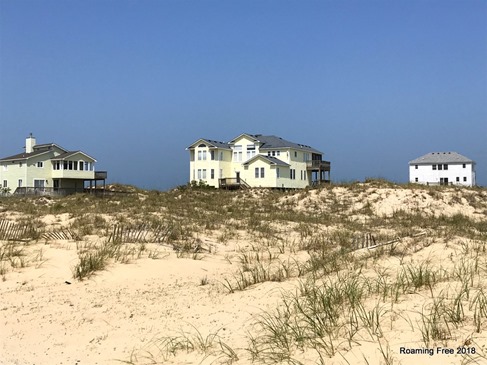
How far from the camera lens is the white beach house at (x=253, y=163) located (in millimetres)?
56500

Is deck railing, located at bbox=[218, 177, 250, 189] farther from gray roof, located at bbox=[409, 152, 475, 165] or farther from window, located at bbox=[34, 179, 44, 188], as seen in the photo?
gray roof, located at bbox=[409, 152, 475, 165]

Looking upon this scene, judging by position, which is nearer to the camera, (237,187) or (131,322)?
(131,322)

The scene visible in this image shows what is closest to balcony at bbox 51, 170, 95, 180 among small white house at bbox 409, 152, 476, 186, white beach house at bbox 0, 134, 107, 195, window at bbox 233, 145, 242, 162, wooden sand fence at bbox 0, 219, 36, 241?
white beach house at bbox 0, 134, 107, 195

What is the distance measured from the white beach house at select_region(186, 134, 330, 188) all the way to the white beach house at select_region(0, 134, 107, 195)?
1478cm

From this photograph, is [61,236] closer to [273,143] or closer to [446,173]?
[273,143]

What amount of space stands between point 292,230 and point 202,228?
353cm

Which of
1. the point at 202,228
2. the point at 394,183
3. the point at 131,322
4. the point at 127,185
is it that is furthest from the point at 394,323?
the point at 127,185

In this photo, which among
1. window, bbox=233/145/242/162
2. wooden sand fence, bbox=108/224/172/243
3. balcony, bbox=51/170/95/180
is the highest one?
window, bbox=233/145/242/162

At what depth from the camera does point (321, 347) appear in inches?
188

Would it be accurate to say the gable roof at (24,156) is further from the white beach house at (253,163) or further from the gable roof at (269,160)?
the gable roof at (269,160)

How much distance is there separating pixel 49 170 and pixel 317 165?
3643cm

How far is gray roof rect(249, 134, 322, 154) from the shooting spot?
60475 millimetres

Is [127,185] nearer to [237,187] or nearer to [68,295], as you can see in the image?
[237,187]

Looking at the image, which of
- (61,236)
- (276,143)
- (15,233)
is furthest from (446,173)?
(15,233)
